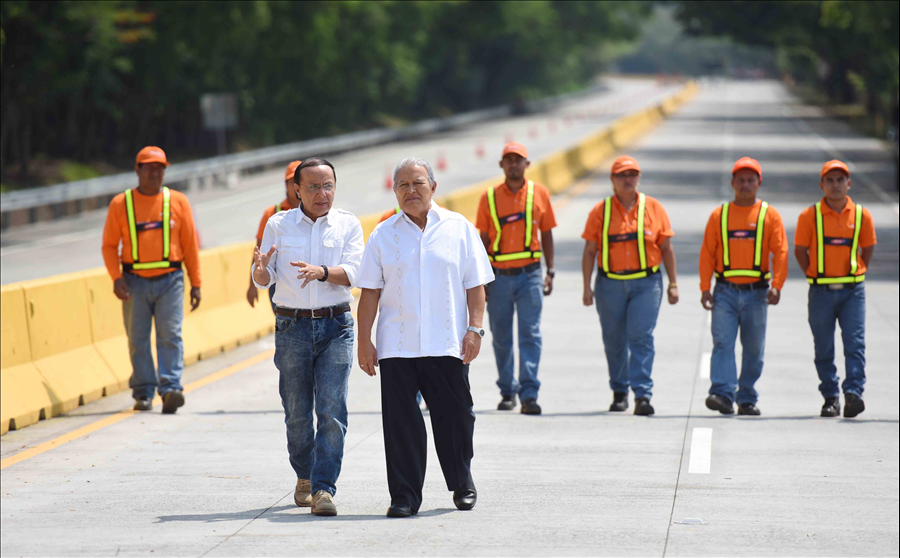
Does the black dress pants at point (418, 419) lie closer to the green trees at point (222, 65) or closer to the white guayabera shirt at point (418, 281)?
the white guayabera shirt at point (418, 281)

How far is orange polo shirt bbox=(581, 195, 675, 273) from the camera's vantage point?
33.7 ft

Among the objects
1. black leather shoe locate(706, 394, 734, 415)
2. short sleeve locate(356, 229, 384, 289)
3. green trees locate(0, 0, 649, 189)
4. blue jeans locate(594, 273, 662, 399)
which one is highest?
green trees locate(0, 0, 649, 189)

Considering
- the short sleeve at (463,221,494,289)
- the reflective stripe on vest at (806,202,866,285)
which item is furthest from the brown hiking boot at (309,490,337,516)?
the reflective stripe on vest at (806,202,866,285)

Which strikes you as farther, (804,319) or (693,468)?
(804,319)

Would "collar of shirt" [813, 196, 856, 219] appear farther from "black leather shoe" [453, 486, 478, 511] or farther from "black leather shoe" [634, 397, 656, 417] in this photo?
"black leather shoe" [453, 486, 478, 511]

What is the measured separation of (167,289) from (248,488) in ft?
9.84

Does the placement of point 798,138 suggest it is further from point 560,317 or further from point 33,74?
point 560,317

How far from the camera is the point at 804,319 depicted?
55.5 ft

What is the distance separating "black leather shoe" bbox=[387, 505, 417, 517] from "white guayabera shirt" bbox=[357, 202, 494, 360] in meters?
0.81

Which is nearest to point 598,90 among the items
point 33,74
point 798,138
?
point 798,138

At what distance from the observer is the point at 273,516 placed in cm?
714

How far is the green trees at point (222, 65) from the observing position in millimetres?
38031

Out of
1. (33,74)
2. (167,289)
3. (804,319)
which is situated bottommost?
(804,319)

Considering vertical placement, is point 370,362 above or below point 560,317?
above
